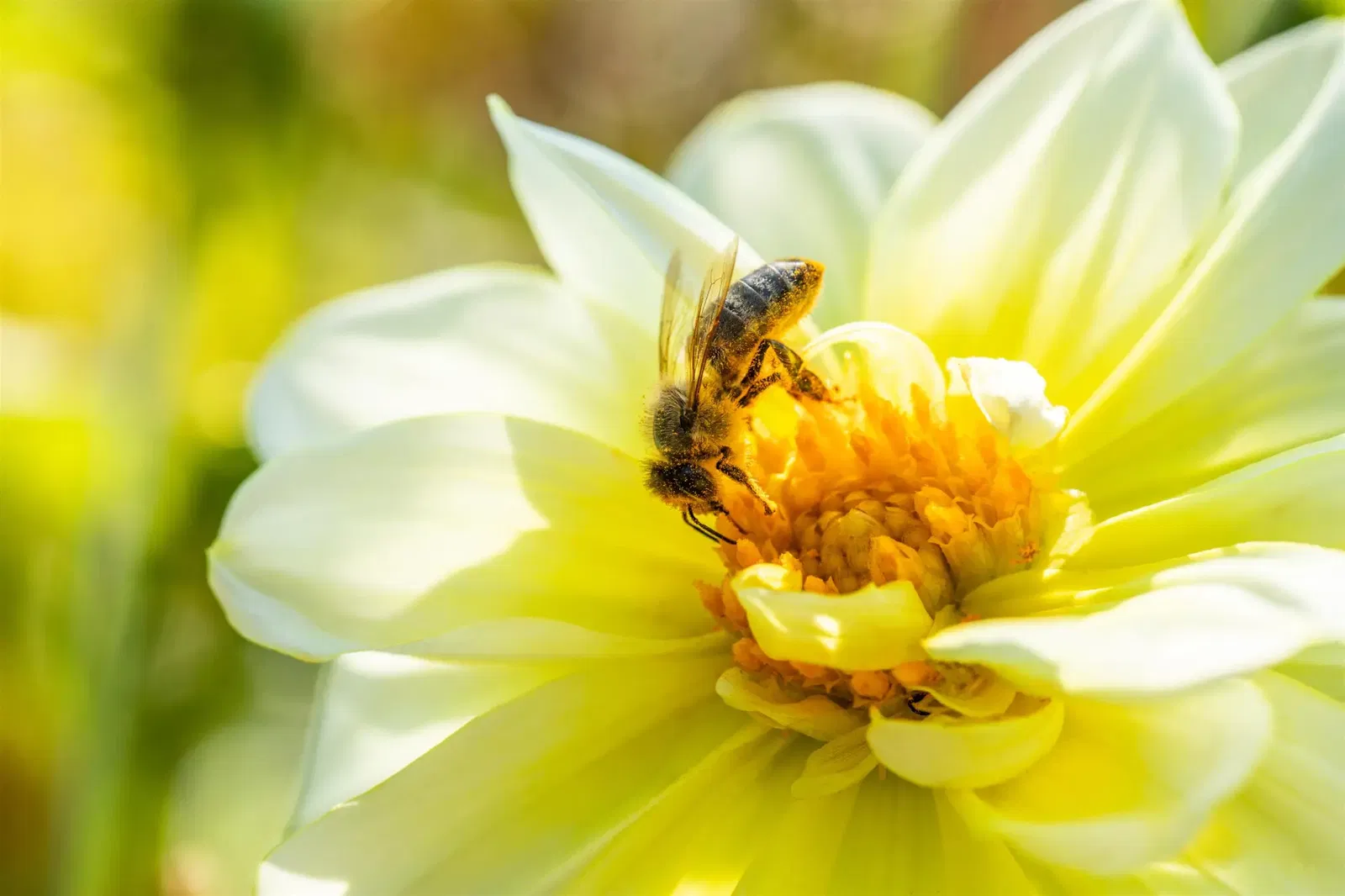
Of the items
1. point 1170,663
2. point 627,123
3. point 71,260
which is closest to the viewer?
point 1170,663

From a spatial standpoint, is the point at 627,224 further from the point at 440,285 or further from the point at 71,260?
the point at 71,260

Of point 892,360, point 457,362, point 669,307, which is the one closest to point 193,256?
point 457,362

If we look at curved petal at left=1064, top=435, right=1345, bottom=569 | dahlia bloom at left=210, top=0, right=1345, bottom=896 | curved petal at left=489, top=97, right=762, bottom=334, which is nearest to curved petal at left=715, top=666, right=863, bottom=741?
dahlia bloom at left=210, top=0, right=1345, bottom=896

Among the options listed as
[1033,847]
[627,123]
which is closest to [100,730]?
[1033,847]

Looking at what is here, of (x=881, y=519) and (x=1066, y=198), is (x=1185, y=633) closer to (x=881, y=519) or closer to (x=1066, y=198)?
(x=881, y=519)

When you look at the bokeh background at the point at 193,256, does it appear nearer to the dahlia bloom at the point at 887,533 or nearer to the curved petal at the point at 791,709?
the dahlia bloom at the point at 887,533

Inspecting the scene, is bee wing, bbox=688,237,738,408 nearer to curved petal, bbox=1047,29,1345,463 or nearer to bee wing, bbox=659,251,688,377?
bee wing, bbox=659,251,688,377
